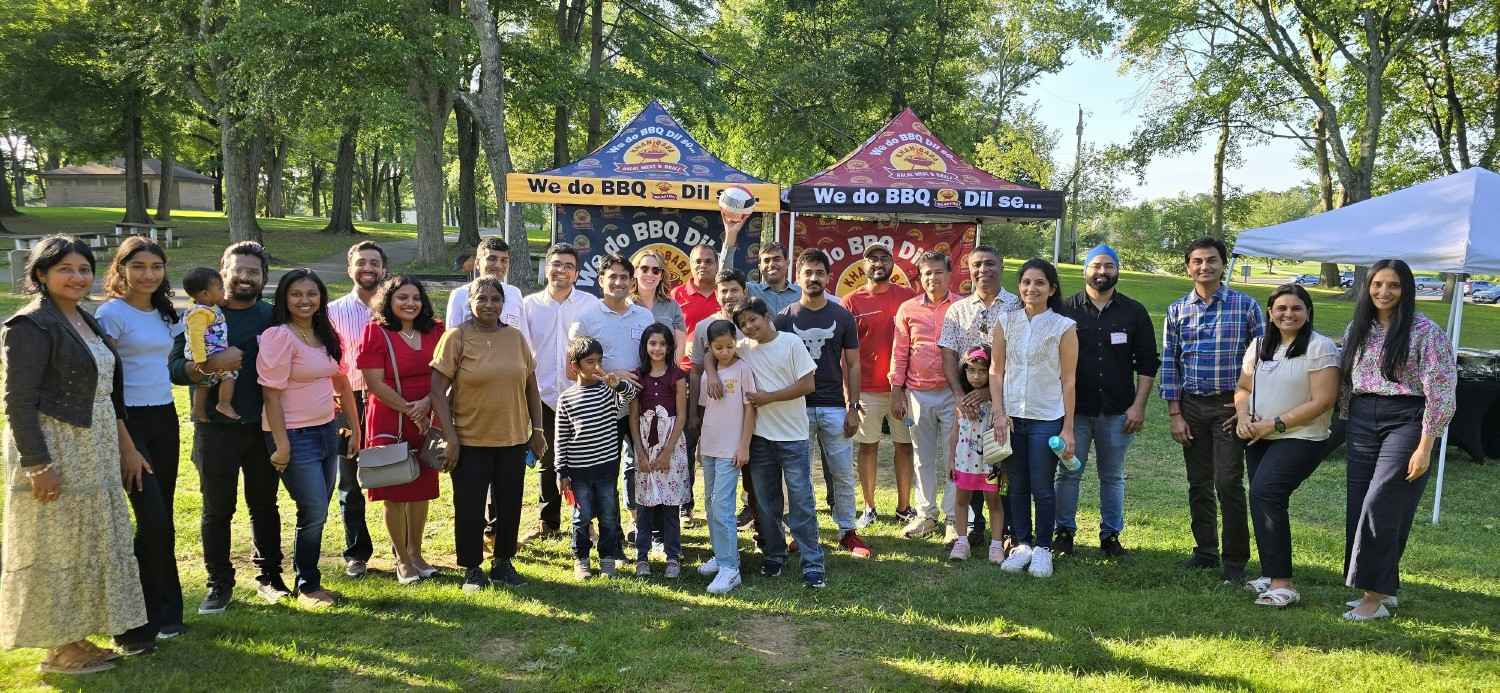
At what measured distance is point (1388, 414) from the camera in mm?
4336

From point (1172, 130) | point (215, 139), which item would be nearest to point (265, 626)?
point (1172, 130)

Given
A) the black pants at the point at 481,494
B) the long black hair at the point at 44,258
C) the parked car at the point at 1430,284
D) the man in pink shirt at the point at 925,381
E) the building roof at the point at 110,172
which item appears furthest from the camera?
the building roof at the point at 110,172

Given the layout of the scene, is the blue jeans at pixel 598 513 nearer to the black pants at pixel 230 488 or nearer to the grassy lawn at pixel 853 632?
the grassy lawn at pixel 853 632

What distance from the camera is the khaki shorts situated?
20.1 feet

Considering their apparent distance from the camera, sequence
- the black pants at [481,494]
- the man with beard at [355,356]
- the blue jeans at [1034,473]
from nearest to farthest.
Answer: the black pants at [481,494]
the man with beard at [355,356]
the blue jeans at [1034,473]

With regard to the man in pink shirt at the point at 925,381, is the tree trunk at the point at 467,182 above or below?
above

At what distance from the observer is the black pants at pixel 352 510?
16.1 feet

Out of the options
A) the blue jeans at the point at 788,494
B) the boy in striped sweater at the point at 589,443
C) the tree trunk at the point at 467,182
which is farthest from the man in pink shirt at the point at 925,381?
the tree trunk at the point at 467,182

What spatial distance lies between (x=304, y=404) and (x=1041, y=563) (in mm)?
3994

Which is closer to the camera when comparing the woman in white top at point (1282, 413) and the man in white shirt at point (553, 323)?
the woman in white top at point (1282, 413)

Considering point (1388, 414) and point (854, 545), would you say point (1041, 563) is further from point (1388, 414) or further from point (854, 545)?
point (1388, 414)

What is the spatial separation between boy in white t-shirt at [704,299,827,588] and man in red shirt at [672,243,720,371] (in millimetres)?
1006

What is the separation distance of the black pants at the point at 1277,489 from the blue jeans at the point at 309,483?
470 centimetres

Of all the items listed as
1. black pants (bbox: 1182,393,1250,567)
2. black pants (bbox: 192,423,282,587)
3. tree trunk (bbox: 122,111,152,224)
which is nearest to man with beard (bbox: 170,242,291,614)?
black pants (bbox: 192,423,282,587)
